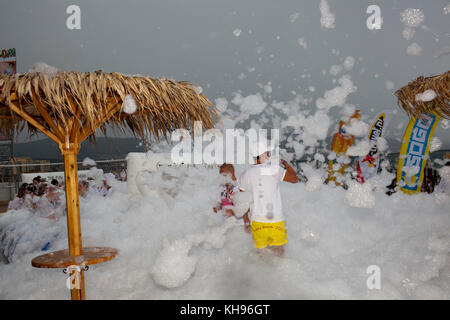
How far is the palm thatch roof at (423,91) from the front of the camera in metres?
3.35

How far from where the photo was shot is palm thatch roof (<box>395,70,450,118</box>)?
11.0ft

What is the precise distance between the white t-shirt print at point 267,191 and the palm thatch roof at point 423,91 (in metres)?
1.88

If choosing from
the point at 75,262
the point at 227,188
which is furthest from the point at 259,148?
the point at 75,262

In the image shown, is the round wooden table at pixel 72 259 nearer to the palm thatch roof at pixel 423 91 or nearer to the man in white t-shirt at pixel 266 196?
the man in white t-shirt at pixel 266 196

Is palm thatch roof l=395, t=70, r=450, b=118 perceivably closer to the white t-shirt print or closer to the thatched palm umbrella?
the white t-shirt print

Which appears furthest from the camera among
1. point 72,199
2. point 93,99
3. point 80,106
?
point 72,199

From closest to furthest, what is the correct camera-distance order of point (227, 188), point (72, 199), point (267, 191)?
point (72, 199) → point (267, 191) → point (227, 188)

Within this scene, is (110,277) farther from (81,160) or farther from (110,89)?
(81,160)

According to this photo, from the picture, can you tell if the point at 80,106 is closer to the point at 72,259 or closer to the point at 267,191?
the point at 72,259

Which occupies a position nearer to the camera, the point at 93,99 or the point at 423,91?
the point at 93,99

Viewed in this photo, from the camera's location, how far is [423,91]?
142 inches

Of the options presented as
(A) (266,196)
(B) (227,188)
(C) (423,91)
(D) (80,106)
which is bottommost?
(B) (227,188)

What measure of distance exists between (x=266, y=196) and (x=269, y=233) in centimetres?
37
